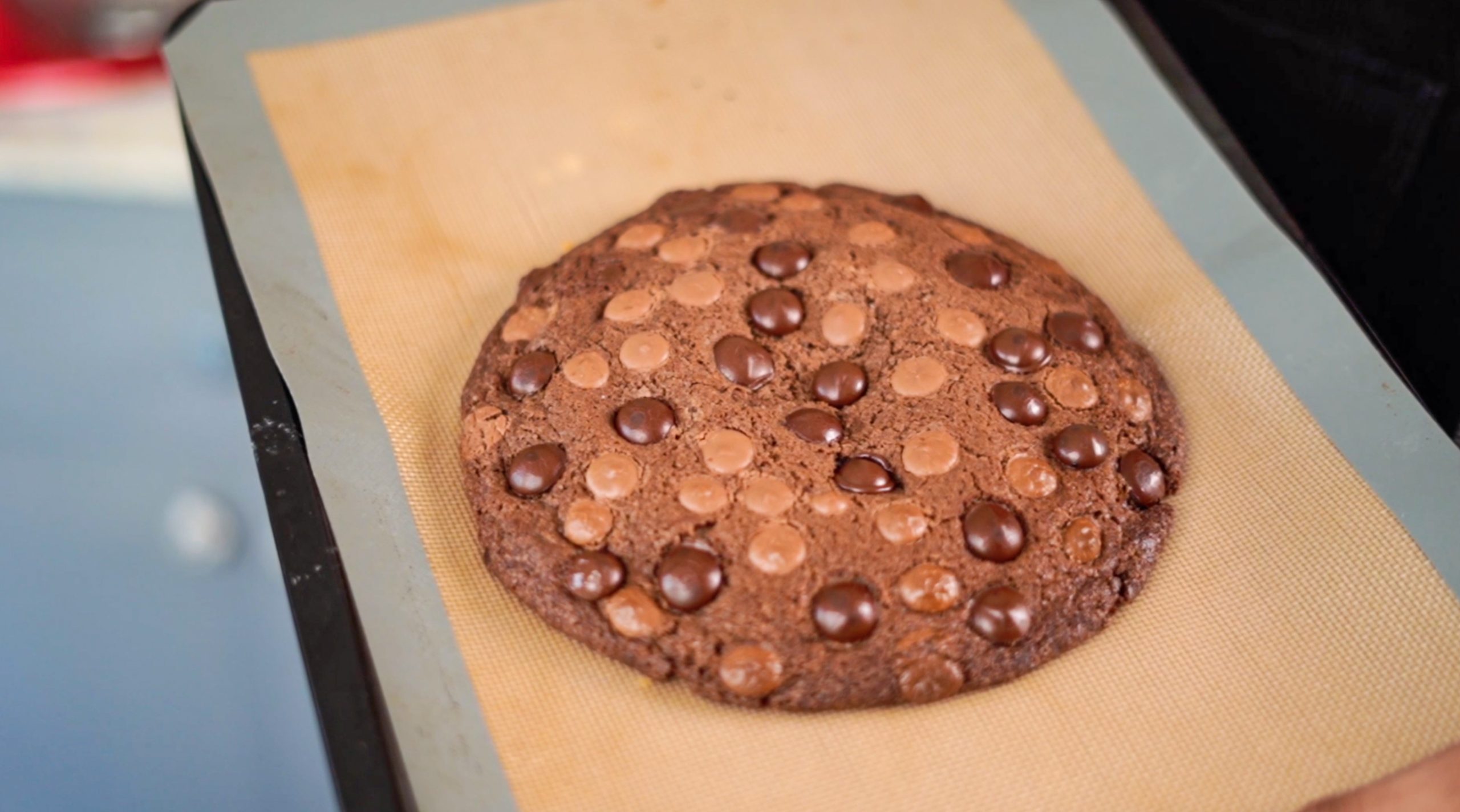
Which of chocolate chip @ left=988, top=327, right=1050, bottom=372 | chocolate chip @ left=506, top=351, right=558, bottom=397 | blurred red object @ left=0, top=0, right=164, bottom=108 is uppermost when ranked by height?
chocolate chip @ left=988, top=327, right=1050, bottom=372

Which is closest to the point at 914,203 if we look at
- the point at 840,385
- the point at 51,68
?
the point at 840,385

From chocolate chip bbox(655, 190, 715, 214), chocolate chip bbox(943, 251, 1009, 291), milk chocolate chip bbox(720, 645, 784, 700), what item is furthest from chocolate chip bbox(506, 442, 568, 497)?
chocolate chip bbox(943, 251, 1009, 291)

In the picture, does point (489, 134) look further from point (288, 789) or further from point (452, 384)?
point (288, 789)

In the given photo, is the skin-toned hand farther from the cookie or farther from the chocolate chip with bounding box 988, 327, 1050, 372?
the chocolate chip with bounding box 988, 327, 1050, 372

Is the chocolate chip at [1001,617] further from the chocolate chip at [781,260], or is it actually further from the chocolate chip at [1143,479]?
the chocolate chip at [781,260]

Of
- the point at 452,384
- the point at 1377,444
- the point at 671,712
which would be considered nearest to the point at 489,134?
the point at 452,384

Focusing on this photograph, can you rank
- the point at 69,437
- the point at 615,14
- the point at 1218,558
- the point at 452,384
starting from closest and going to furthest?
the point at 1218,558 → the point at 452,384 → the point at 615,14 → the point at 69,437

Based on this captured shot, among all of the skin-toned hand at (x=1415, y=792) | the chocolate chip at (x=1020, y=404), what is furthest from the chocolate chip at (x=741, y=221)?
the skin-toned hand at (x=1415, y=792)
